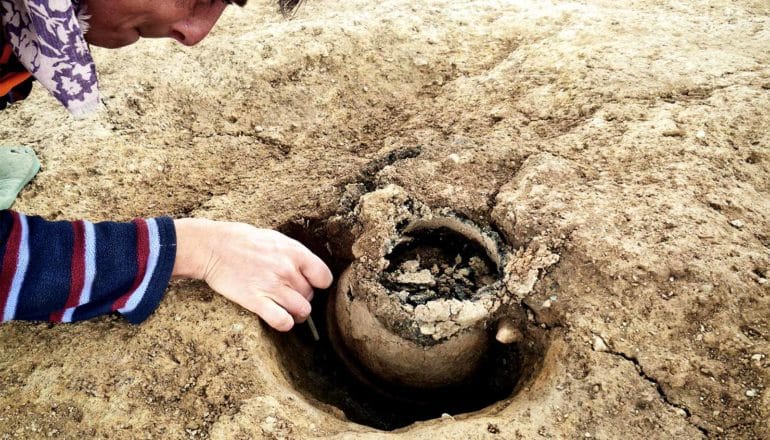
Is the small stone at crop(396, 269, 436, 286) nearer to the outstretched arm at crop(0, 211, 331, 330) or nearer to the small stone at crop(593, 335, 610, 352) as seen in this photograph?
the outstretched arm at crop(0, 211, 331, 330)

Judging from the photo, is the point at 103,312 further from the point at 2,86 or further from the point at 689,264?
the point at 689,264

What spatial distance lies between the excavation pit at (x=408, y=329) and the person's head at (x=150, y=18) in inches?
29.8

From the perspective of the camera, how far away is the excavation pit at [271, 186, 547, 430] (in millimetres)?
1718

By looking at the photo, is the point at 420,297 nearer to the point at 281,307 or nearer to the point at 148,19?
the point at 281,307

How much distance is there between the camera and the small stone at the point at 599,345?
1.51 meters

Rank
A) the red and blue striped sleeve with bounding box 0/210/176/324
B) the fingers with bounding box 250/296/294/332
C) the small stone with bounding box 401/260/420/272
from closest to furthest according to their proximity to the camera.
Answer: the red and blue striped sleeve with bounding box 0/210/176/324 < the fingers with bounding box 250/296/294/332 < the small stone with bounding box 401/260/420/272

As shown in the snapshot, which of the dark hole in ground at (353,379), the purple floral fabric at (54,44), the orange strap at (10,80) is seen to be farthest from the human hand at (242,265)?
the orange strap at (10,80)

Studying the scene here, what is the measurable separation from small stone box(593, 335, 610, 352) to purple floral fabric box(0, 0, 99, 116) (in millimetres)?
1534

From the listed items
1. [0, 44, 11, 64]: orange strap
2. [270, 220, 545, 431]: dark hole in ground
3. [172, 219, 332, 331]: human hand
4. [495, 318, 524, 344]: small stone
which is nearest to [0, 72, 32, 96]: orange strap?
[0, 44, 11, 64]: orange strap

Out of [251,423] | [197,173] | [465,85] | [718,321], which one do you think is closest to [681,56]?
[465,85]

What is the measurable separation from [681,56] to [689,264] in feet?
3.87

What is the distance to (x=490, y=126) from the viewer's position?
219cm

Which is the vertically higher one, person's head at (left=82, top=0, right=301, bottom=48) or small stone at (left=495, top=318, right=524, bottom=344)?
person's head at (left=82, top=0, right=301, bottom=48)

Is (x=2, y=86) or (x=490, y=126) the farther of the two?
(x=490, y=126)
